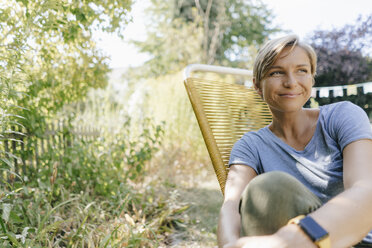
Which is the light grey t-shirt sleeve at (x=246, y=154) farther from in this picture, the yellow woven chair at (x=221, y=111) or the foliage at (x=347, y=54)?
the foliage at (x=347, y=54)

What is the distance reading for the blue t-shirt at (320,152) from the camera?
137 centimetres

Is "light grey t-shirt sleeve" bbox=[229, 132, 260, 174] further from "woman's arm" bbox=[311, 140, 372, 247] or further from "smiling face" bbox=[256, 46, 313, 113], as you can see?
"woman's arm" bbox=[311, 140, 372, 247]

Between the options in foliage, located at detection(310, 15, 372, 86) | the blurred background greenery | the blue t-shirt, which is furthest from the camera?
foliage, located at detection(310, 15, 372, 86)

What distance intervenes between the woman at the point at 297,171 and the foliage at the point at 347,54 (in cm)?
639

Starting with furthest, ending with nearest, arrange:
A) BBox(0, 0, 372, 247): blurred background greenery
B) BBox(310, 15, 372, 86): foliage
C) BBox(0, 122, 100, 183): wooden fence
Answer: BBox(310, 15, 372, 86): foliage → BBox(0, 122, 100, 183): wooden fence → BBox(0, 0, 372, 247): blurred background greenery

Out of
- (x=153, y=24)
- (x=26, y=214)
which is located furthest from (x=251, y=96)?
(x=153, y=24)

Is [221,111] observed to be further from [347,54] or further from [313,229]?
[347,54]

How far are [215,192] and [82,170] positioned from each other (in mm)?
1853

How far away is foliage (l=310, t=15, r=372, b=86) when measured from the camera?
7.28 meters

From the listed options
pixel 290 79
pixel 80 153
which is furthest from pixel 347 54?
pixel 290 79

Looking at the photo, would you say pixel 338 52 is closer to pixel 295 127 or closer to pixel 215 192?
pixel 215 192

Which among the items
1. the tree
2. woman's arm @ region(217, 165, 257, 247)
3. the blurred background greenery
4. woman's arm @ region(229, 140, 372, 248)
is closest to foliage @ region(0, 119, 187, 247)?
the blurred background greenery

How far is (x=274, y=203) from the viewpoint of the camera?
1.03 metres

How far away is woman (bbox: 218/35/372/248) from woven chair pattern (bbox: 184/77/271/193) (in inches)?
16.2
